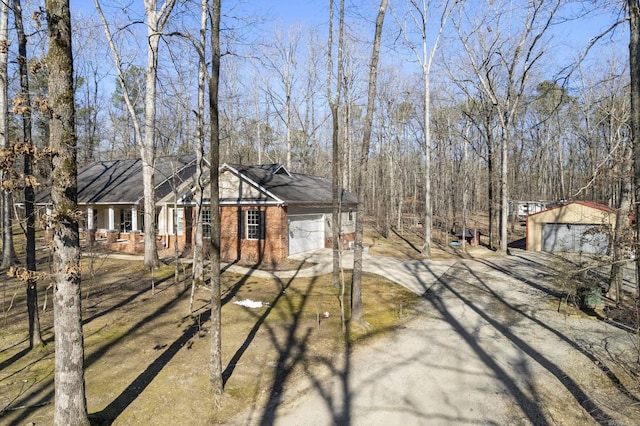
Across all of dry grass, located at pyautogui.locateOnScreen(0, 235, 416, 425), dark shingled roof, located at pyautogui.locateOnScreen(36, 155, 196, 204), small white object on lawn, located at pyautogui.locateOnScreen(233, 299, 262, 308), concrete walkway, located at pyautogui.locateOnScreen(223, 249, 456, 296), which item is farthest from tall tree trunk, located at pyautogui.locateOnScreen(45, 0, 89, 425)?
dark shingled roof, located at pyautogui.locateOnScreen(36, 155, 196, 204)

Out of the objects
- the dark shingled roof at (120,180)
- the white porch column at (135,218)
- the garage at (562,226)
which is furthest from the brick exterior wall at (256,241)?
the garage at (562,226)

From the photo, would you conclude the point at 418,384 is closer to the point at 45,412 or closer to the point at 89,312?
the point at 45,412

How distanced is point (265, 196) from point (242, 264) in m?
3.13

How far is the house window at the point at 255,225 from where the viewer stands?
16.7 meters

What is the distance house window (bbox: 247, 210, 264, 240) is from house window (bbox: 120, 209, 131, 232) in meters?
9.06

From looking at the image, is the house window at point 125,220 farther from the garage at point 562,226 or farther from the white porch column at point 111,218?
the garage at point 562,226

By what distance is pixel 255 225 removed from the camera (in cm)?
1698

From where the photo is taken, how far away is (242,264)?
16547mm

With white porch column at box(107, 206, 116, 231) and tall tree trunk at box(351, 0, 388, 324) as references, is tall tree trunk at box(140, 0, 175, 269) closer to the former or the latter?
tall tree trunk at box(351, 0, 388, 324)

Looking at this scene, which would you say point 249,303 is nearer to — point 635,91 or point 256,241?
point 256,241

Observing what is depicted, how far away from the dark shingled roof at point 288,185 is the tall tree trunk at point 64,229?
11380 millimetres

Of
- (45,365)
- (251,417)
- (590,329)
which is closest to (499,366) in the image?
(590,329)

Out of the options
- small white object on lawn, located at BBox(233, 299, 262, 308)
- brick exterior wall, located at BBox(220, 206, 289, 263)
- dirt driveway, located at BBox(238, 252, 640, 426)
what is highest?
brick exterior wall, located at BBox(220, 206, 289, 263)

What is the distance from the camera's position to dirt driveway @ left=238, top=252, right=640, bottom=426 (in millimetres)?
5570
